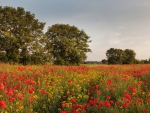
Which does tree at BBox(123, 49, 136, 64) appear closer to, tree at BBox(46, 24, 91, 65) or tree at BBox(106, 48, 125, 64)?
tree at BBox(106, 48, 125, 64)

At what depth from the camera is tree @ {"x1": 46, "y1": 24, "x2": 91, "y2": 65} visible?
3594 cm

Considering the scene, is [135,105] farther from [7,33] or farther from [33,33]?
[33,33]

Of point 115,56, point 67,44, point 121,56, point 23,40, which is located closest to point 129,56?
point 121,56

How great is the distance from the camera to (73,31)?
134ft

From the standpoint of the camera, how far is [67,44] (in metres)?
36.0

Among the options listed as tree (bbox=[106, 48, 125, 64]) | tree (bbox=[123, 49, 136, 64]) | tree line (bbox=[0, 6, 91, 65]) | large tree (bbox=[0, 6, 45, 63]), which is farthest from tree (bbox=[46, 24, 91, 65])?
tree (bbox=[123, 49, 136, 64])

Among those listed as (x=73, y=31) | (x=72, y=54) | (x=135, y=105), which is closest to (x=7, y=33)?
(x=72, y=54)

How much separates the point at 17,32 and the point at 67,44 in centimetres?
1070

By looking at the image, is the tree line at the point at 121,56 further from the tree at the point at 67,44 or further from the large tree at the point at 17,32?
the large tree at the point at 17,32

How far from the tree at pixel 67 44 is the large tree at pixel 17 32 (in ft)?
18.6

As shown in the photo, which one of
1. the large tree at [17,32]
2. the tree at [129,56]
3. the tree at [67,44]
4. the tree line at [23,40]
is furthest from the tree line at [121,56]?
the large tree at [17,32]

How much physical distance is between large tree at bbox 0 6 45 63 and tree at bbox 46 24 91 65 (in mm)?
5673

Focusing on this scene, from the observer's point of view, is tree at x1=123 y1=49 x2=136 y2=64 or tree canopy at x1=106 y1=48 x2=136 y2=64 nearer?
tree canopy at x1=106 y1=48 x2=136 y2=64

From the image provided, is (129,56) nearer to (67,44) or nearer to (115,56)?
(115,56)
